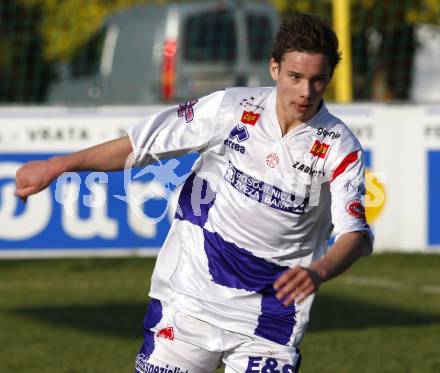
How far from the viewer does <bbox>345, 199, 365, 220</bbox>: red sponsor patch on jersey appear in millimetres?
4160

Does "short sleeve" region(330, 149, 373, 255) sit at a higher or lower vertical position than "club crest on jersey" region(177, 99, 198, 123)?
lower

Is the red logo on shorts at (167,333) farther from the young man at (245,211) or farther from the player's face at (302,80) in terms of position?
the player's face at (302,80)

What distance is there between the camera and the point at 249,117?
4.59 metres

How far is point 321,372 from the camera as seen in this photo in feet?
23.8

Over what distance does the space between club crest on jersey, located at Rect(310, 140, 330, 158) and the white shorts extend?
29.1 inches

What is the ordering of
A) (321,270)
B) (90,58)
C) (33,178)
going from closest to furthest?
(321,270) < (33,178) < (90,58)

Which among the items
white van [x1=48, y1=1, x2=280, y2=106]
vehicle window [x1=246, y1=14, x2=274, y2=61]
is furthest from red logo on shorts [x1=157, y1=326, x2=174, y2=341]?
vehicle window [x1=246, y1=14, x2=274, y2=61]

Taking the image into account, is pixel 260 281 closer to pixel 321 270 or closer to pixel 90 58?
pixel 321 270

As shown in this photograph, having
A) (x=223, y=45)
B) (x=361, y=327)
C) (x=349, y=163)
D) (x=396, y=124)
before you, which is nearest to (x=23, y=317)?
(x=361, y=327)

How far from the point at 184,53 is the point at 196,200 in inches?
425

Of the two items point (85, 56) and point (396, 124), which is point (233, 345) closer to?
point (396, 124)

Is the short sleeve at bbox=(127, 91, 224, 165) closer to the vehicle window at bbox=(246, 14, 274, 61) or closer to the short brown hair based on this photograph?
the short brown hair

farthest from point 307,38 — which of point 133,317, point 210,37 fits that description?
point 210,37

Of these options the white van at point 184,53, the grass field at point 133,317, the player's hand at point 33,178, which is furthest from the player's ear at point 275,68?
the white van at point 184,53
